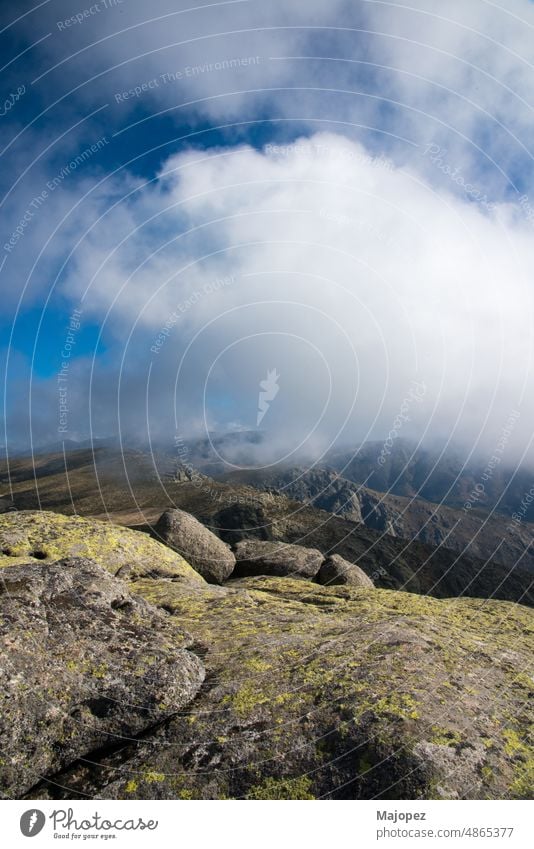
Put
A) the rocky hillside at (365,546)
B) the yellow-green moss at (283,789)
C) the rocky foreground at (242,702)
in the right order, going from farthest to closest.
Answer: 1. the rocky hillside at (365,546)
2. the rocky foreground at (242,702)
3. the yellow-green moss at (283,789)

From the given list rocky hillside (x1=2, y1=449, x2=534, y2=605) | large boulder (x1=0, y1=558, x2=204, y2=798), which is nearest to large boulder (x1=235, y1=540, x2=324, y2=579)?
large boulder (x1=0, y1=558, x2=204, y2=798)

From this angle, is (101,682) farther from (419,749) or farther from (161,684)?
(419,749)

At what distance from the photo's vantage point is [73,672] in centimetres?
805

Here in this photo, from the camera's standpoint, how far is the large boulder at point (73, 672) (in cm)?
702

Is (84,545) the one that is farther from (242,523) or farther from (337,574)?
(242,523)

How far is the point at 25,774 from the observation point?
22.0ft

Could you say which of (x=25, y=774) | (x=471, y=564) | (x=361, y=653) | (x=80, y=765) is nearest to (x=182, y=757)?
(x=80, y=765)

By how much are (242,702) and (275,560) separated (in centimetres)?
1604

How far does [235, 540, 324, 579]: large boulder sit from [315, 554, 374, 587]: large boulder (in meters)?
0.43

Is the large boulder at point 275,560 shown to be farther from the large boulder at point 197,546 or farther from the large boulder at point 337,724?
the large boulder at point 337,724

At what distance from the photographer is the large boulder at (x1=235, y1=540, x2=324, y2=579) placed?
23.6 meters
